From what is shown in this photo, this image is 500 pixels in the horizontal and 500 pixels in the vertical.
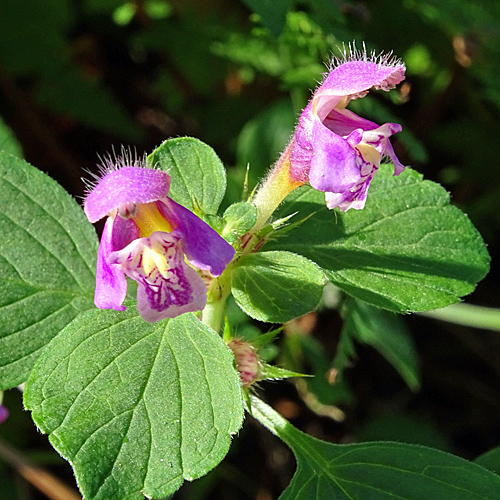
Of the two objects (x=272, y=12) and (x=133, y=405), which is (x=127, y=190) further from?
(x=272, y=12)

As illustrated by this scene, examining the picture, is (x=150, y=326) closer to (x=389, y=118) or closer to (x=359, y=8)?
(x=389, y=118)

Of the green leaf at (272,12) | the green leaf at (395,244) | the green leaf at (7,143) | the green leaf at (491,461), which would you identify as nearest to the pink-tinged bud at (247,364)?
the green leaf at (395,244)

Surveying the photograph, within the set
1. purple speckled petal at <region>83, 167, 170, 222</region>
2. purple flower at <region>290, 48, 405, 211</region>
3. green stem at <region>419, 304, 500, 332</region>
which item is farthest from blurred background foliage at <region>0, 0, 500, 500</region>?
purple speckled petal at <region>83, 167, 170, 222</region>

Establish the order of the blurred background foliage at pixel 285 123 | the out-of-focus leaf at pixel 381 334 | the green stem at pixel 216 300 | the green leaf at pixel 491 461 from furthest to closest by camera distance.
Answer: the blurred background foliage at pixel 285 123
the out-of-focus leaf at pixel 381 334
the green leaf at pixel 491 461
the green stem at pixel 216 300

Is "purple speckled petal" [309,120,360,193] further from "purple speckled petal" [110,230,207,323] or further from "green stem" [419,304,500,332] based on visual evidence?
"green stem" [419,304,500,332]

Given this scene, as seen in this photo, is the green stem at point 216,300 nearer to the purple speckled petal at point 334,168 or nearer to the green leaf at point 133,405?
the green leaf at point 133,405

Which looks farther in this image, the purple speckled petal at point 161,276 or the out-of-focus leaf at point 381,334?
the out-of-focus leaf at point 381,334
